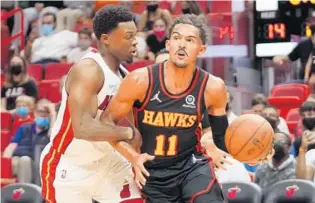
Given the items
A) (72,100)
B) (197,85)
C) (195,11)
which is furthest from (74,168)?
(195,11)

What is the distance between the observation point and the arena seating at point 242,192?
820 centimetres

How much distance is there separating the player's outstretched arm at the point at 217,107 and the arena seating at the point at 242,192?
6.21 feet

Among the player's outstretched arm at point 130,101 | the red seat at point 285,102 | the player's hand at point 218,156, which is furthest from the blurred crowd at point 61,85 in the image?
the player's outstretched arm at point 130,101

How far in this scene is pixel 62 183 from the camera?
21.5 ft

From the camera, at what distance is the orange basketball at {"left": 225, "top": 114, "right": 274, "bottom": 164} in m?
6.25

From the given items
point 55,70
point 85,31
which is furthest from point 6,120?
point 85,31

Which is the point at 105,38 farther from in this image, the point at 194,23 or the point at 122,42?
the point at 194,23

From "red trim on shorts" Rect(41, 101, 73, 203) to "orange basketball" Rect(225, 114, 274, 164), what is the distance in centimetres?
100

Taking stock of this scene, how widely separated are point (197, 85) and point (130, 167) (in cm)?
86

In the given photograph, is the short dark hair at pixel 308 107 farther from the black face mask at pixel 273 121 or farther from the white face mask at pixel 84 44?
the white face mask at pixel 84 44

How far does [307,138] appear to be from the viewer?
28.2 ft

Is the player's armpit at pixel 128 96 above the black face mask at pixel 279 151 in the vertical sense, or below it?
above

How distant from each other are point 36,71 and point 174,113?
23.7 ft

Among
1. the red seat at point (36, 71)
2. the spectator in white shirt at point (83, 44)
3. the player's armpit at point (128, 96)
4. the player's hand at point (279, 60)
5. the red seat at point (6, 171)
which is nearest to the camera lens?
the player's armpit at point (128, 96)
